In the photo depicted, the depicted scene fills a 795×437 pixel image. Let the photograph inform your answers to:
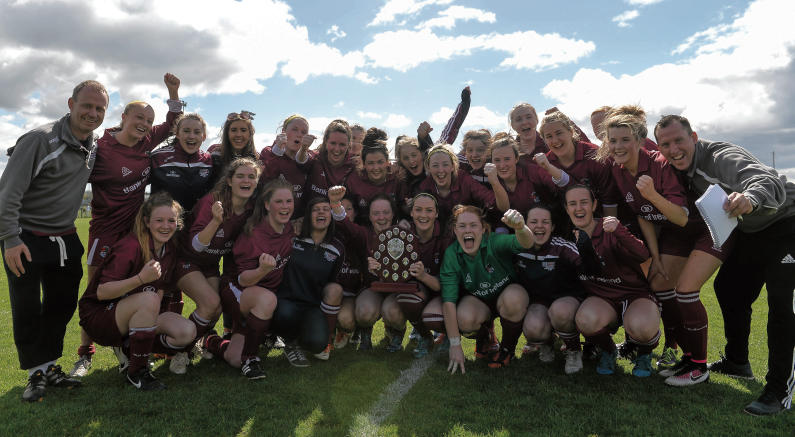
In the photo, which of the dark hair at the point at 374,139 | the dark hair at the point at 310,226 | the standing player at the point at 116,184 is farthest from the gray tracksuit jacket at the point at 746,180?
the standing player at the point at 116,184

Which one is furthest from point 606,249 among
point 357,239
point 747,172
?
point 357,239

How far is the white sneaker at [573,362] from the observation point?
4004 millimetres

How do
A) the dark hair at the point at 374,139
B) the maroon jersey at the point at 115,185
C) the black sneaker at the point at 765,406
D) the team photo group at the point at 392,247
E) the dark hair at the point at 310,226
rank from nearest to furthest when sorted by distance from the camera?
the black sneaker at the point at 765,406 < the team photo group at the point at 392,247 < the maroon jersey at the point at 115,185 < the dark hair at the point at 310,226 < the dark hair at the point at 374,139

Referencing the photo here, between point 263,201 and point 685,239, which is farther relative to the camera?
point 263,201

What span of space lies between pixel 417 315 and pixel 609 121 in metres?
2.51

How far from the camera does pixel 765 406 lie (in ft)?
10.4

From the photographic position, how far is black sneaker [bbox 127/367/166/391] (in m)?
3.72

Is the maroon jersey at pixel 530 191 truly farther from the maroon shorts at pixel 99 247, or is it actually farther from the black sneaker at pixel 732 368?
the maroon shorts at pixel 99 247

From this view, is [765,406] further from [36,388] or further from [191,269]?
[36,388]

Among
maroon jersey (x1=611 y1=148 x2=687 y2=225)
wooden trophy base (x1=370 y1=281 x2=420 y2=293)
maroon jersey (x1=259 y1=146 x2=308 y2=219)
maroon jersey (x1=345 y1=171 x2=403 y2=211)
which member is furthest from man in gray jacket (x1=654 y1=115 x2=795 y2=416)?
maroon jersey (x1=259 y1=146 x2=308 y2=219)

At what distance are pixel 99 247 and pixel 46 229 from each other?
23.3 inches

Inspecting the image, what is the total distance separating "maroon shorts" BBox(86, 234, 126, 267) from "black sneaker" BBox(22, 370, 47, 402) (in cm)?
106

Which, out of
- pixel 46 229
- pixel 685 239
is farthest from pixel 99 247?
pixel 685 239

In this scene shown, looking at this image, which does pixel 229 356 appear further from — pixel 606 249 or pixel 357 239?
pixel 606 249
